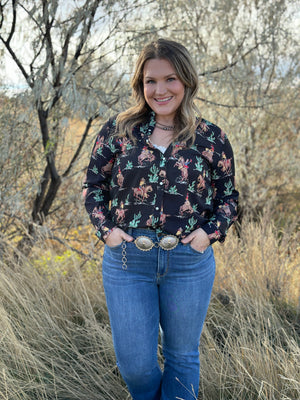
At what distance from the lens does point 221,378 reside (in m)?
2.56

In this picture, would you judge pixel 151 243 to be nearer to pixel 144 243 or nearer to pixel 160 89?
pixel 144 243

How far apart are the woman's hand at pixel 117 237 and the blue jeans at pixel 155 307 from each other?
27mm

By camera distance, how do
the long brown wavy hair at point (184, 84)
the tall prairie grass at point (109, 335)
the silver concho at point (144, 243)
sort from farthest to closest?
the tall prairie grass at point (109, 335), the long brown wavy hair at point (184, 84), the silver concho at point (144, 243)

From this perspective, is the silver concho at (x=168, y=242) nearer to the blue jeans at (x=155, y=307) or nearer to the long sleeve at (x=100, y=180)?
the blue jeans at (x=155, y=307)

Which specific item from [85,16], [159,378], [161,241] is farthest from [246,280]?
[85,16]

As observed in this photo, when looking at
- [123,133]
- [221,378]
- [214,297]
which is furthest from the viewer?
[214,297]

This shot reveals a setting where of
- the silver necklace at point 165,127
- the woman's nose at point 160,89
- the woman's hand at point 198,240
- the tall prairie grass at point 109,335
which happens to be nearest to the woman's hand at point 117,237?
the woman's hand at point 198,240

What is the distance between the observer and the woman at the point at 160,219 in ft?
6.55

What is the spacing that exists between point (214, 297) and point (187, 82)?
6.47ft

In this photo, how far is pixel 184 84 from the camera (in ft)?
6.97

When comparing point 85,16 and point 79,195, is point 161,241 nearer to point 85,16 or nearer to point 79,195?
point 85,16

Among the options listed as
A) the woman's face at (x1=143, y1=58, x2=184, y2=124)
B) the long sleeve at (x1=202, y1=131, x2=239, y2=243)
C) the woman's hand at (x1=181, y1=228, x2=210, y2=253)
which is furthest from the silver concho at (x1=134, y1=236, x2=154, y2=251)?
the woman's face at (x1=143, y1=58, x2=184, y2=124)

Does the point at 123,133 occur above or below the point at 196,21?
below

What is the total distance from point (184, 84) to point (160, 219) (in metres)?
0.65
